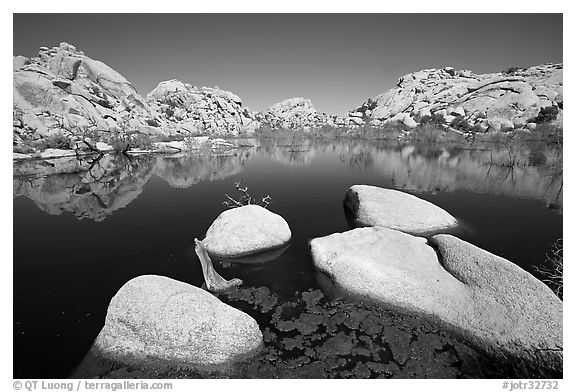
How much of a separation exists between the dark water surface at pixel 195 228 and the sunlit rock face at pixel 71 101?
17172 mm

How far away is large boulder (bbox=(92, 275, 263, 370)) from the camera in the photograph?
19.0ft

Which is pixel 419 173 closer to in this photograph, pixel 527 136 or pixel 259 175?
pixel 259 175

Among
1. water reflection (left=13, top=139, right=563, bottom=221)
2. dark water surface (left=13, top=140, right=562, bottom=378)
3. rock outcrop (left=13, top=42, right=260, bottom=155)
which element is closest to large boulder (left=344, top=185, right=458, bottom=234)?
dark water surface (left=13, top=140, right=562, bottom=378)

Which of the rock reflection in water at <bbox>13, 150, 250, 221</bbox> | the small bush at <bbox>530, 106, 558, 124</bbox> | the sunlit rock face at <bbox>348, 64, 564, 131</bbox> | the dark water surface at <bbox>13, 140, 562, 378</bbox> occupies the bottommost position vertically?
the dark water surface at <bbox>13, 140, 562, 378</bbox>

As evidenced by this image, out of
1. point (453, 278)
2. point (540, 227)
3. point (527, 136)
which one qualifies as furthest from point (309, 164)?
point (527, 136)

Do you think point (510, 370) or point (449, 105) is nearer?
point (510, 370)

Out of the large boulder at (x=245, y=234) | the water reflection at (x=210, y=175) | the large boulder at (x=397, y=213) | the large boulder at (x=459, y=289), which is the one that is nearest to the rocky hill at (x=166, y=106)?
the water reflection at (x=210, y=175)

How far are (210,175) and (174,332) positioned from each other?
22.5 metres

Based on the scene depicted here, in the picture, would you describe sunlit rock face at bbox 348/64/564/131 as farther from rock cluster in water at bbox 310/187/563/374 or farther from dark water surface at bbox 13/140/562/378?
rock cluster in water at bbox 310/187/563/374

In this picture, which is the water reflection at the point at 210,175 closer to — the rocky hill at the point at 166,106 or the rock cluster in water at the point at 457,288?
the rocky hill at the point at 166,106

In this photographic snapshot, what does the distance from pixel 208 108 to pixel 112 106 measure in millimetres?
50429

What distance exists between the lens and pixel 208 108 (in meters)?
114

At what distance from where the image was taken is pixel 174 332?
591 centimetres

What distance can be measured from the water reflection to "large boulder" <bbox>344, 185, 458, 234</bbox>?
7.65 m
